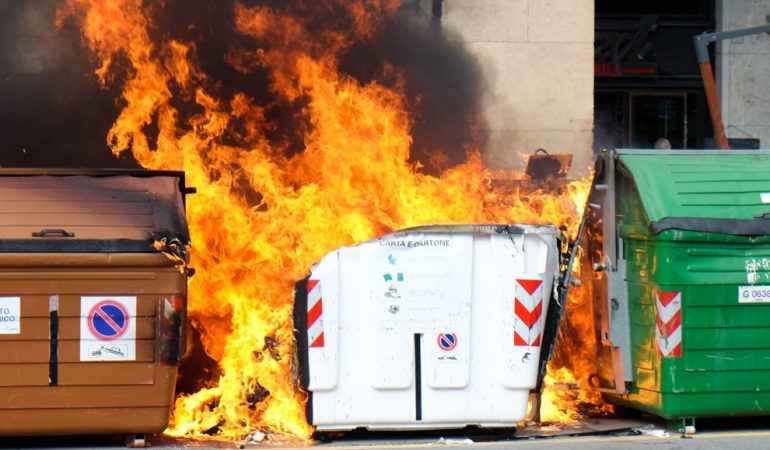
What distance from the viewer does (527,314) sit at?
7582mm

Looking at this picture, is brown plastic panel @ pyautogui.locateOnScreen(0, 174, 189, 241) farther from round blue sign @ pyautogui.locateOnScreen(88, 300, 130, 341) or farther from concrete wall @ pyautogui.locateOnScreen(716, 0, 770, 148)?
concrete wall @ pyautogui.locateOnScreen(716, 0, 770, 148)

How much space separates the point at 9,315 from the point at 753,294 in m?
4.57

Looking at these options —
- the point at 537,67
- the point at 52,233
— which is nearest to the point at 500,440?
the point at 52,233

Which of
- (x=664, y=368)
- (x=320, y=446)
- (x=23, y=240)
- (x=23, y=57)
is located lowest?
(x=320, y=446)

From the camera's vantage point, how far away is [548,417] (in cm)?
831

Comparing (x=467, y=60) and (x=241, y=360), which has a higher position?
(x=467, y=60)

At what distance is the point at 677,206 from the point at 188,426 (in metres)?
3.46

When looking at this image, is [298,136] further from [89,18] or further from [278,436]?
[278,436]

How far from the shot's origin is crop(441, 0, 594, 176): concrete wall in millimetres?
13422

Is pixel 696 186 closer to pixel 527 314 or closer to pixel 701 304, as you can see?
pixel 701 304

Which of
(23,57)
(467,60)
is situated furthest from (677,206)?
(23,57)

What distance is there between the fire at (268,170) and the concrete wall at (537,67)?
109cm

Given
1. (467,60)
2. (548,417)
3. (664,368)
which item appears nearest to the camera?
(664,368)

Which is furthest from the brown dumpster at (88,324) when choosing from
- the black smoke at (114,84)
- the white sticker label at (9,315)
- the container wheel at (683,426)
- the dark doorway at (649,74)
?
the dark doorway at (649,74)
